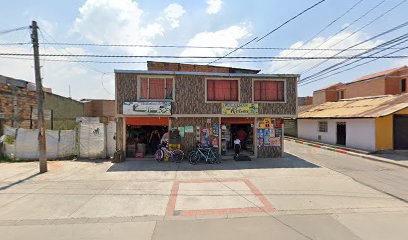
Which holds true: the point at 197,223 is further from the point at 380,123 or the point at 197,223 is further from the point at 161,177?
the point at 380,123

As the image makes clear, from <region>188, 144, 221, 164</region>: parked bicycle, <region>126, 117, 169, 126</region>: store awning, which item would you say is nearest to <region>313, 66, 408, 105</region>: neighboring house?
<region>188, 144, 221, 164</region>: parked bicycle

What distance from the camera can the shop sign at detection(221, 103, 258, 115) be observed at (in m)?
13.9

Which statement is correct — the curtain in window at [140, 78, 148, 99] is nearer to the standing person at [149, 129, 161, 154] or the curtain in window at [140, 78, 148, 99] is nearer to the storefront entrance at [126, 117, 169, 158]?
the storefront entrance at [126, 117, 169, 158]

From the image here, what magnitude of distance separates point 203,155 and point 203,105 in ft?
9.54

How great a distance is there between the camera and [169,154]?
13336 mm

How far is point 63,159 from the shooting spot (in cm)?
1361

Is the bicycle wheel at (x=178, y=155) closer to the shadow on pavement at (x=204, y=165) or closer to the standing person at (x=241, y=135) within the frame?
the shadow on pavement at (x=204, y=165)

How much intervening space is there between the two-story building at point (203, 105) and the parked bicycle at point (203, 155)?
39.2 inches

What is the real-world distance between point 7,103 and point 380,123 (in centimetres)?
2393

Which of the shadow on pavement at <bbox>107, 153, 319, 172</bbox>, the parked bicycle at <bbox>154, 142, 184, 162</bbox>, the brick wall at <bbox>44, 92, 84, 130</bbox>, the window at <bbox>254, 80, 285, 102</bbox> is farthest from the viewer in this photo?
the brick wall at <bbox>44, 92, 84, 130</bbox>

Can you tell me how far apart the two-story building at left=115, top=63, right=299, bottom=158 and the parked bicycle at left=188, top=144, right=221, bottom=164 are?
1.00 meters

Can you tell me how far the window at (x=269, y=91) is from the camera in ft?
47.1

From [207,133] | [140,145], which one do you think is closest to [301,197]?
[207,133]

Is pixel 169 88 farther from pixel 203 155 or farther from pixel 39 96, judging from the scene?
pixel 39 96
